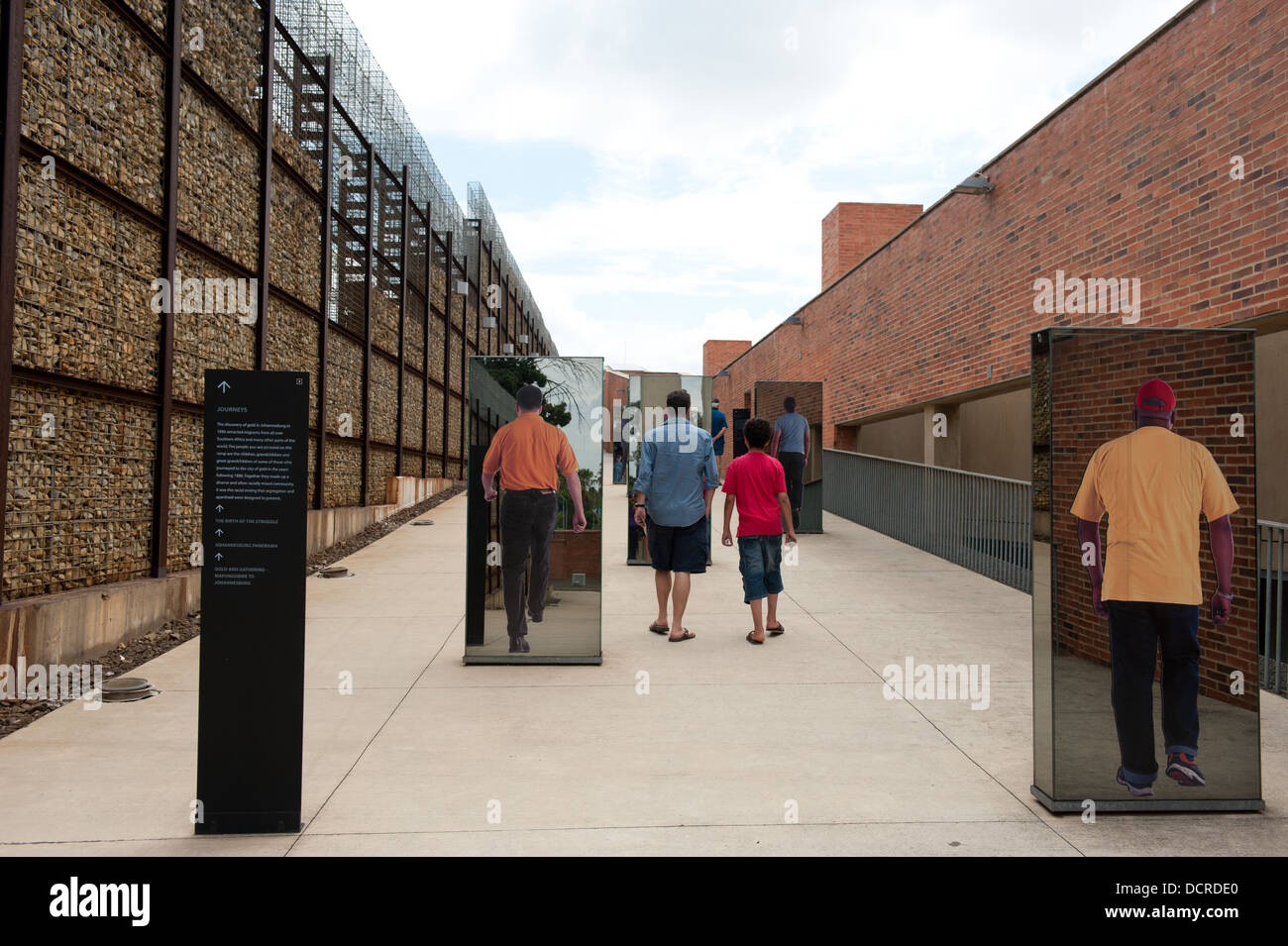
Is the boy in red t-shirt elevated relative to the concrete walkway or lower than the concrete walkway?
elevated

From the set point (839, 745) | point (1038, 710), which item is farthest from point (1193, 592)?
point (839, 745)

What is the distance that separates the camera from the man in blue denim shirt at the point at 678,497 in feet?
23.4

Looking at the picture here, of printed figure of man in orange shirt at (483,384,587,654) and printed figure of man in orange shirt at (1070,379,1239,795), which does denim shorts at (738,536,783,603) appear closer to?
printed figure of man in orange shirt at (483,384,587,654)

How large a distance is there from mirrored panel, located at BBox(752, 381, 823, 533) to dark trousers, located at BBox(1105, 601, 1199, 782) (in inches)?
366

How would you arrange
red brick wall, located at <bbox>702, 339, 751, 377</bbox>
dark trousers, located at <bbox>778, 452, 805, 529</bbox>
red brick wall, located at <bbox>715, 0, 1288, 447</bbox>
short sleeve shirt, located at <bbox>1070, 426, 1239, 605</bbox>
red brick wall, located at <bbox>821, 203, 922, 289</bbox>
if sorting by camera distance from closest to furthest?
short sleeve shirt, located at <bbox>1070, 426, 1239, 605</bbox> < red brick wall, located at <bbox>715, 0, 1288, 447</bbox> < dark trousers, located at <bbox>778, 452, 805, 529</bbox> < red brick wall, located at <bbox>821, 203, 922, 289</bbox> < red brick wall, located at <bbox>702, 339, 751, 377</bbox>

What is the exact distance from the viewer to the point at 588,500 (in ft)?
20.8

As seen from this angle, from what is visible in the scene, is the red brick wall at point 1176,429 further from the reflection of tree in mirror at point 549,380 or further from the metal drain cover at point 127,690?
the metal drain cover at point 127,690

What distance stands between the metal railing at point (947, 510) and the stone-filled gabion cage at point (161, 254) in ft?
22.6

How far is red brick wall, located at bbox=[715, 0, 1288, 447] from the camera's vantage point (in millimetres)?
6820

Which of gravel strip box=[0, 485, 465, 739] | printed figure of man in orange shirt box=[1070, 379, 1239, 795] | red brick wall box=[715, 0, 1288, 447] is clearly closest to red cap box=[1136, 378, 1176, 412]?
printed figure of man in orange shirt box=[1070, 379, 1239, 795]

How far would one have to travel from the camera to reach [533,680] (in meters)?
6.01

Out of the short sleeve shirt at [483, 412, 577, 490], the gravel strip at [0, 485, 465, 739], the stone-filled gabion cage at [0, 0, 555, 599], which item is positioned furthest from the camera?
the short sleeve shirt at [483, 412, 577, 490]

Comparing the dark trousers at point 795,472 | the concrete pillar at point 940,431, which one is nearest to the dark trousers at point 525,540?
the dark trousers at point 795,472

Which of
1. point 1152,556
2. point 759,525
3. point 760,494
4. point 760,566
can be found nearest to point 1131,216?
point 760,494
